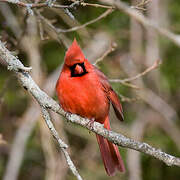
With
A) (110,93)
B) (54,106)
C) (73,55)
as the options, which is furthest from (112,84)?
(54,106)

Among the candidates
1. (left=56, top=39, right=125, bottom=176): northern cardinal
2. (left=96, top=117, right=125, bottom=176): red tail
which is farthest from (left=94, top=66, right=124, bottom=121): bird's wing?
(left=96, top=117, right=125, bottom=176): red tail

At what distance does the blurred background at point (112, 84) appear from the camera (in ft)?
15.4

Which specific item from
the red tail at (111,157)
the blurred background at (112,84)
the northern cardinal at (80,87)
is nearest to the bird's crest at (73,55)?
the northern cardinal at (80,87)

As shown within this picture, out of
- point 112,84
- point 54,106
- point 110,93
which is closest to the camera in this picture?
point 54,106

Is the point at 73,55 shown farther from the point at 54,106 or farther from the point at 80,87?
the point at 54,106

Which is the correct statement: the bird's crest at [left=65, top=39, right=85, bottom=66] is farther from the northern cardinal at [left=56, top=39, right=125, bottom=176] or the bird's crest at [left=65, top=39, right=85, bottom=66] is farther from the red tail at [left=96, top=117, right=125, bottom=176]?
the red tail at [left=96, top=117, right=125, bottom=176]

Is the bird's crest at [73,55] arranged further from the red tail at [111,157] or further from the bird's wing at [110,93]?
the red tail at [111,157]

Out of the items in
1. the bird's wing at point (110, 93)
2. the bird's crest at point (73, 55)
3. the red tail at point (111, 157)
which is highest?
the bird's crest at point (73, 55)

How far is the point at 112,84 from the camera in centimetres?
483

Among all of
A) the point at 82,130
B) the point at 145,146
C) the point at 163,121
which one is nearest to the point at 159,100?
the point at 163,121

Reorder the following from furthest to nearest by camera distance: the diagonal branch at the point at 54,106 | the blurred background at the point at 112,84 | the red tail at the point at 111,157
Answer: the blurred background at the point at 112,84
the red tail at the point at 111,157
the diagonal branch at the point at 54,106

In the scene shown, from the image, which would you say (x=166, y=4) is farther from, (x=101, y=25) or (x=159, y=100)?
(x=159, y=100)

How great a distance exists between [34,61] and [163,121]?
69.1 inches

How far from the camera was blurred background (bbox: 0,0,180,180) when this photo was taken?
471 centimetres
